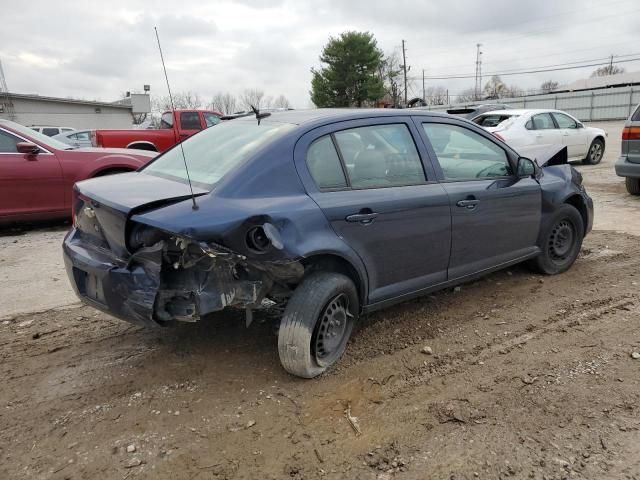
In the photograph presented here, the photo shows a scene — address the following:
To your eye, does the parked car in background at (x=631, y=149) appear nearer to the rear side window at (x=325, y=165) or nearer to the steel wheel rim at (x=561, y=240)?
the steel wheel rim at (x=561, y=240)

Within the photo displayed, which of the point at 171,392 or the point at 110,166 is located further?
the point at 110,166

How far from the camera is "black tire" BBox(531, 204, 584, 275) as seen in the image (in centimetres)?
466

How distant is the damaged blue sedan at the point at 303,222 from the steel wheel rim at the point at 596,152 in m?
10.7

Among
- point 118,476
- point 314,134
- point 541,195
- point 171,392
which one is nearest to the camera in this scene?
point 118,476

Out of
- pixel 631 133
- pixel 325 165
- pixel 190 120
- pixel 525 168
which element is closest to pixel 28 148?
pixel 325 165

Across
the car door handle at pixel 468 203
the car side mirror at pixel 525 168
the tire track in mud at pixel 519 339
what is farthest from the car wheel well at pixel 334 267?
the car side mirror at pixel 525 168

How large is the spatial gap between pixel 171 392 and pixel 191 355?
45cm

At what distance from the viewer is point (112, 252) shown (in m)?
2.99

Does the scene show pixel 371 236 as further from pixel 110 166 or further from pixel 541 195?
pixel 110 166

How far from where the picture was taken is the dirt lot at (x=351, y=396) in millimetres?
2424

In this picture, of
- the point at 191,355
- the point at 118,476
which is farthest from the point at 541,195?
the point at 118,476

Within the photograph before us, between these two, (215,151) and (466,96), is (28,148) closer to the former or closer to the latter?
(215,151)

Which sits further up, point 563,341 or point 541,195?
point 541,195

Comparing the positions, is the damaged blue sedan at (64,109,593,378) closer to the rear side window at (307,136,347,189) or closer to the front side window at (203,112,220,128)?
the rear side window at (307,136,347,189)
